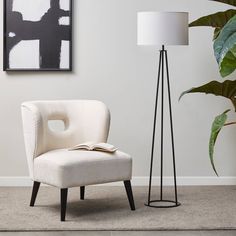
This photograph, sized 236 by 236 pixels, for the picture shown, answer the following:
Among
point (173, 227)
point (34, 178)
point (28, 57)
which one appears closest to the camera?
point (173, 227)

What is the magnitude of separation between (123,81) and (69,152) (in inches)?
47.8

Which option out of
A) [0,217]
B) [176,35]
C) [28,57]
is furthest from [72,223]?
[28,57]

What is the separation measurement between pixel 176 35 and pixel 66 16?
1.18 m

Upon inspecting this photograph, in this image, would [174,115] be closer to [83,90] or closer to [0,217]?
[83,90]

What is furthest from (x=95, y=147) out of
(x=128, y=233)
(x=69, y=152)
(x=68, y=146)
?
(x=128, y=233)

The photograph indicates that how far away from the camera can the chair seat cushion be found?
3.92m

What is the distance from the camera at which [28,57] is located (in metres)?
5.08

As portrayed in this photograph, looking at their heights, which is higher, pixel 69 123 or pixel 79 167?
pixel 69 123

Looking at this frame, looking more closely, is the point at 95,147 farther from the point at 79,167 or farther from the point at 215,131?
the point at 215,131

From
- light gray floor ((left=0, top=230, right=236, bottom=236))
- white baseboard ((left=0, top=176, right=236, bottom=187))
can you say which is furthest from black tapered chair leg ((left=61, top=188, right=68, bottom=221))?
white baseboard ((left=0, top=176, right=236, bottom=187))

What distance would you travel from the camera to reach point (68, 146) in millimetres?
4453

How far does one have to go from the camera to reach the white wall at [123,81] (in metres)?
5.14

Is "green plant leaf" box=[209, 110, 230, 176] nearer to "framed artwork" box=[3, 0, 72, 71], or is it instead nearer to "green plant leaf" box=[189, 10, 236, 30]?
"green plant leaf" box=[189, 10, 236, 30]

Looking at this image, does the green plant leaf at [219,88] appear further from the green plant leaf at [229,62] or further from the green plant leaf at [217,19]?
the green plant leaf at [229,62]
